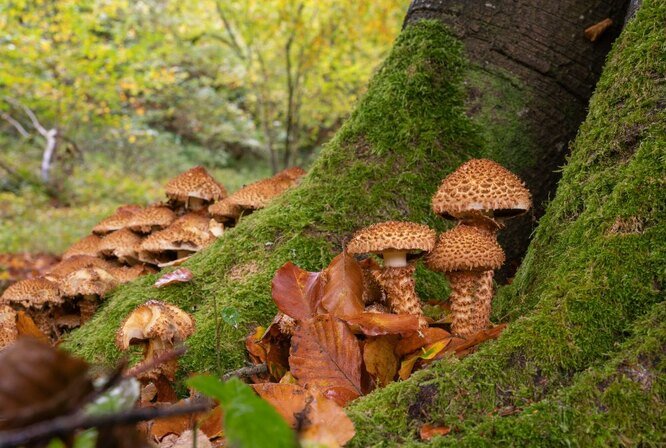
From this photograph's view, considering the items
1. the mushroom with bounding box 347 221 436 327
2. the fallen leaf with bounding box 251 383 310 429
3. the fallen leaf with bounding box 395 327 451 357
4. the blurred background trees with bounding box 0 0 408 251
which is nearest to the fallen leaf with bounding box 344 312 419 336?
the fallen leaf with bounding box 395 327 451 357

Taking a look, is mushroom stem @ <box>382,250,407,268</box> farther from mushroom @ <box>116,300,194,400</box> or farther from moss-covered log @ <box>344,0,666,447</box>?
mushroom @ <box>116,300,194,400</box>

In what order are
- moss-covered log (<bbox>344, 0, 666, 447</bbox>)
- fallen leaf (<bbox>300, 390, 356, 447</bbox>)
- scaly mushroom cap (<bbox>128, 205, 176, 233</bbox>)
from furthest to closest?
scaly mushroom cap (<bbox>128, 205, 176, 233</bbox>)
moss-covered log (<bbox>344, 0, 666, 447</bbox>)
fallen leaf (<bbox>300, 390, 356, 447</bbox>)

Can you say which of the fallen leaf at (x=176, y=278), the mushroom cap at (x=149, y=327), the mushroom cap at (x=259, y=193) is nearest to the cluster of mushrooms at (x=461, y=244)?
the mushroom cap at (x=149, y=327)

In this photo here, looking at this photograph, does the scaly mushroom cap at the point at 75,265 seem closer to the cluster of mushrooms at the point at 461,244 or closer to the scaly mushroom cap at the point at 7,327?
the scaly mushroom cap at the point at 7,327

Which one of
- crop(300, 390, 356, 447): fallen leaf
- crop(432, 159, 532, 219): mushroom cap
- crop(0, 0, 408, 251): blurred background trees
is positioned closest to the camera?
crop(300, 390, 356, 447): fallen leaf

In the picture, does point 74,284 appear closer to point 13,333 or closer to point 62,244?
point 13,333
